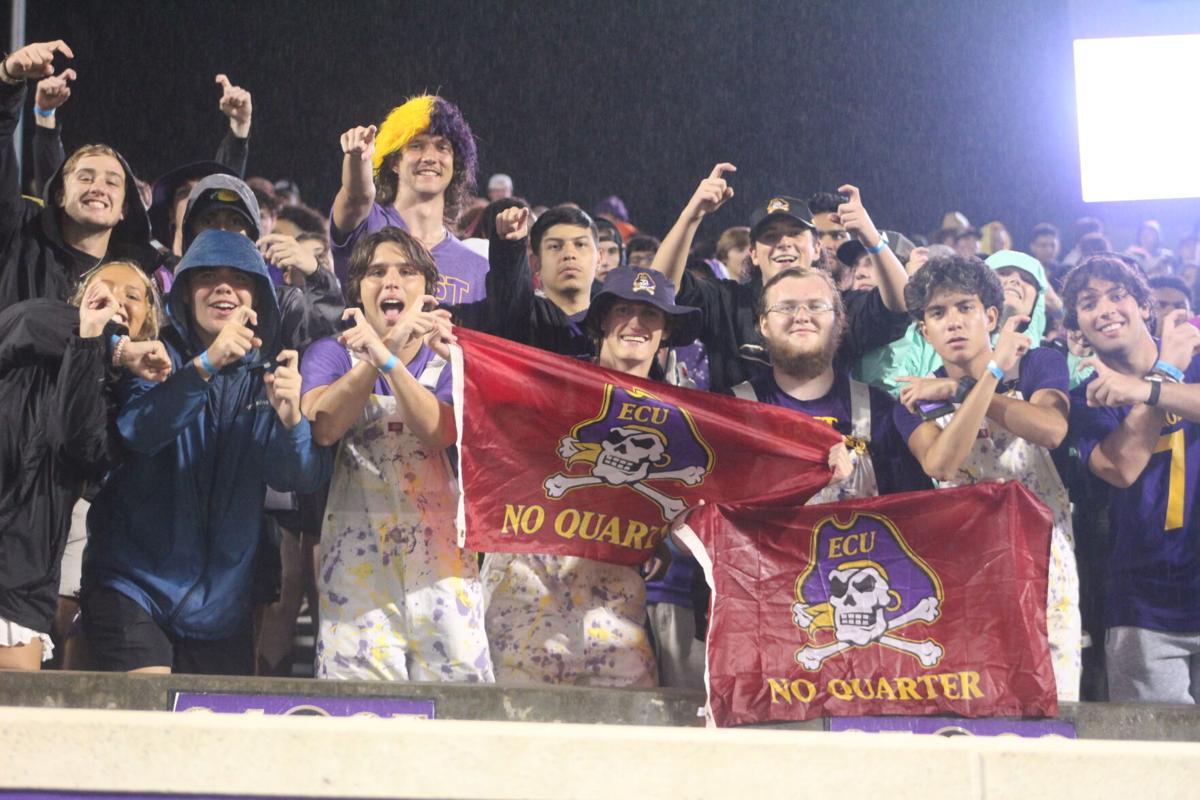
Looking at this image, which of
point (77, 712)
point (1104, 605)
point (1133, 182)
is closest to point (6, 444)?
point (77, 712)

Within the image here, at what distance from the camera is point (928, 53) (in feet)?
32.1

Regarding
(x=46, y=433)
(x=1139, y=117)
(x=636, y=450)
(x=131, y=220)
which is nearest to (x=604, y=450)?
(x=636, y=450)

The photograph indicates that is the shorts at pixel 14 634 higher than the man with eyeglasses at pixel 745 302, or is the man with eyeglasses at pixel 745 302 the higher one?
the man with eyeglasses at pixel 745 302

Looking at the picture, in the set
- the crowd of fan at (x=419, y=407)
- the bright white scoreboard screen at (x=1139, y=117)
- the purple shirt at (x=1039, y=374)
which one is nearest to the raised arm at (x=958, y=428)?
the crowd of fan at (x=419, y=407)

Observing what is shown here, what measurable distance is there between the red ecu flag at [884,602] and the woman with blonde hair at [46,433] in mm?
1759

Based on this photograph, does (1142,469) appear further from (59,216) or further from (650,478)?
(59,216)

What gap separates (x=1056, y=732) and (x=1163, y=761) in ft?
7.07

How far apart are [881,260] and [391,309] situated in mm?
1685

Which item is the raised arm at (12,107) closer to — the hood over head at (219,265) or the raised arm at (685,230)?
the hood over head at (219,265)

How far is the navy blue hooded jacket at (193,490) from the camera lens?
390cm

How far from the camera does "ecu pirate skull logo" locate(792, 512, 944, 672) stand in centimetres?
407

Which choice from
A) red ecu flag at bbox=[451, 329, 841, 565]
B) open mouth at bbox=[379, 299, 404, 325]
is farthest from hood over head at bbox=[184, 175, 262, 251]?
red ecu flag at bbox=[451, 329, 841, 565]

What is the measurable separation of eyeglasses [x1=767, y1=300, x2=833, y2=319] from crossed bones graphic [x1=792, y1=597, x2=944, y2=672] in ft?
3.07

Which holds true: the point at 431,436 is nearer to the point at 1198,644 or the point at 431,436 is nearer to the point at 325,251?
the point at 325,251
